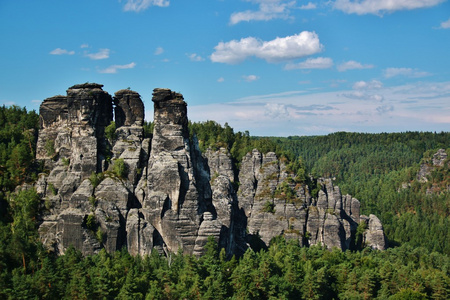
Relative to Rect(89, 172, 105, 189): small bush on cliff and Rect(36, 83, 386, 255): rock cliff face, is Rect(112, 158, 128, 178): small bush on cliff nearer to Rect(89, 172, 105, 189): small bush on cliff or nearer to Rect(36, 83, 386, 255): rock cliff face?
Rect(36, 83, 386, 255): rock cliff face

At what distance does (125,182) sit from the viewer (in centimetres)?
7556

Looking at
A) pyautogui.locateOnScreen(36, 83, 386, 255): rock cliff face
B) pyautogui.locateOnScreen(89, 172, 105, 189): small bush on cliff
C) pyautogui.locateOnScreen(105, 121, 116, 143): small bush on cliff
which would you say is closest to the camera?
pyautogui.locateOnScreen(36, 83, 386, 255): rock cliff face

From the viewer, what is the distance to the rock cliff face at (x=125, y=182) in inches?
2835

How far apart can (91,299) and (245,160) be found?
226 ft

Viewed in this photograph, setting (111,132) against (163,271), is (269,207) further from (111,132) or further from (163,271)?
(163,271)

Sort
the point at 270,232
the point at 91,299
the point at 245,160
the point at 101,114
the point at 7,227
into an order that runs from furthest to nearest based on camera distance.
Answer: the point at 245,160 → the point at 270,232 → the point at 101,114 → the point at 7,227 → the point at 91,299

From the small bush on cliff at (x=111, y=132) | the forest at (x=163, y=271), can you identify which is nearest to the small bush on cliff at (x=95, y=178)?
the small bush on cliff at (x=111, y=132)

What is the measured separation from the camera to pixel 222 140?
420 feet

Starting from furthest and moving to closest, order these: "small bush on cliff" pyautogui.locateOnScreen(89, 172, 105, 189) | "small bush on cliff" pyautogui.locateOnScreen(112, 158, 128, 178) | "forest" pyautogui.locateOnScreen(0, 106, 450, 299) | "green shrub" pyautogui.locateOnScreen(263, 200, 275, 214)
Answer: "green shrub" pyautogui.locateOnScreen(263, 200, 275, 214)
"small bush on cliff" pyautogui.locateOnScreen(112, 158, 128, 178)
"small bush on cliff" pyautogui.locateOnScreen(89, 172, 105, 189)
"forest" pyautogui.locateOnScreen(0, 106, 450, 299)

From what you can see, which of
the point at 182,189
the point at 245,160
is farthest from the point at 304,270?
the point at 245,160

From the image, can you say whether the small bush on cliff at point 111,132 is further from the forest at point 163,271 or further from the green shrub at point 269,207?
the green shrub at point 269,207

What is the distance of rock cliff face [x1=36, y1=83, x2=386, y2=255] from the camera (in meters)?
72.0

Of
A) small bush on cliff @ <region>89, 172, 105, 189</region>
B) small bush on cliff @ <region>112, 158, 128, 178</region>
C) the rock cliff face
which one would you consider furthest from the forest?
small bush on cliff @ <region>112, 158, 128, 178</region>

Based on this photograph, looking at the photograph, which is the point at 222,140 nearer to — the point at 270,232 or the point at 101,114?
the point at 270,232
